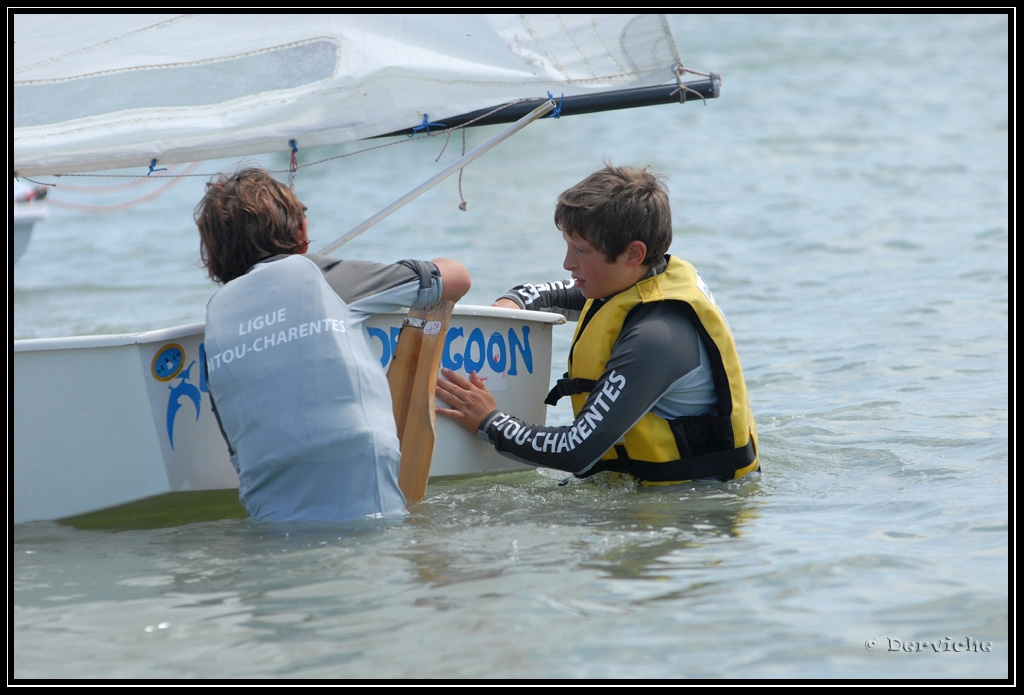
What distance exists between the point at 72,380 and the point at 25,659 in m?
0.85

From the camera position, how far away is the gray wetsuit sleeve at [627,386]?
3105 mm

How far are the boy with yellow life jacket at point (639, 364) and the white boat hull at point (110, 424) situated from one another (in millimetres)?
868

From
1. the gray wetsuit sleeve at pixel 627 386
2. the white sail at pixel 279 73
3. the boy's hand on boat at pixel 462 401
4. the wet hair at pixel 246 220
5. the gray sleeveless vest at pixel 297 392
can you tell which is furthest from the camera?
the white sail at pixel 279 73

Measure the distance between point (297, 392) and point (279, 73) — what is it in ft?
5.80

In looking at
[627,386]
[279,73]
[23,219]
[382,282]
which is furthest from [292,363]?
[23,219]

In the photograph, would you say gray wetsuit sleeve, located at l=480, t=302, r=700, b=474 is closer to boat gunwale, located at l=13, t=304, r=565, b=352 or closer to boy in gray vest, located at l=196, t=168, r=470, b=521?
boy in gray vest, located at l=196, t=168, r=470, b=521

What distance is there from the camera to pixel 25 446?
10.2ft

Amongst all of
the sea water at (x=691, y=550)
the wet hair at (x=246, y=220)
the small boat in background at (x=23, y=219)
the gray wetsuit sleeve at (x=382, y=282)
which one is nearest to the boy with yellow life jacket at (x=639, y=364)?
the sea water at (x=691, y=550)

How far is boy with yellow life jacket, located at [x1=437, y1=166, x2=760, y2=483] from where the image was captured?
10.3 feet

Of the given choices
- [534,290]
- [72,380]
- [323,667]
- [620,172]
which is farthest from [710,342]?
[72,380]

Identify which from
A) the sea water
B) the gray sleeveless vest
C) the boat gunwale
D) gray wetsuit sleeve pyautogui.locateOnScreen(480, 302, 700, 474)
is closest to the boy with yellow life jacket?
gray wetsuit sleeve pyautogui.locateOnScreen(480, 302, 700, 474)

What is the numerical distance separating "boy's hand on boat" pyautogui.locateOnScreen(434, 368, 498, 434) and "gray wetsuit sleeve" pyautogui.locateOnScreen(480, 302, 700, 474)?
0.85 feet

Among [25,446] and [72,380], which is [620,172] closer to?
[72,380]

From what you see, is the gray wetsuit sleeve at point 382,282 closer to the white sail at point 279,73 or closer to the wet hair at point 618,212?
the wet hair at point 618,212
